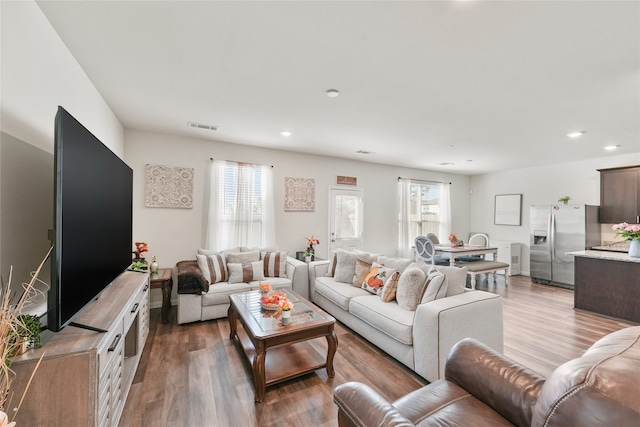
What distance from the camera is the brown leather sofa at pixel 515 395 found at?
725 millimetres

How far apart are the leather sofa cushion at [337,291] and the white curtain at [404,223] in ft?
9.74

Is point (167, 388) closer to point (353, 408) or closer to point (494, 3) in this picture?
point (353, 408)

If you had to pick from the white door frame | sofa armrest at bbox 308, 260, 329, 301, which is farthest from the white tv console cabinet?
the white door frame

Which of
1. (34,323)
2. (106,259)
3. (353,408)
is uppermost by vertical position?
(106,259)

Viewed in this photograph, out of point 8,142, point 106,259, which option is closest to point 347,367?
point 106,259

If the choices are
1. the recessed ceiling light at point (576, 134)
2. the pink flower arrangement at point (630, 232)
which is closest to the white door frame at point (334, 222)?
the recessed ceiling light at point (576, 134)

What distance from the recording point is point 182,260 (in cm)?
406

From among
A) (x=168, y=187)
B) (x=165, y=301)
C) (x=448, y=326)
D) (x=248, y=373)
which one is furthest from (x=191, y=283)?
(x=448, y=326)

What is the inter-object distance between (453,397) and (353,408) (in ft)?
2.00

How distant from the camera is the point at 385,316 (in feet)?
8.25

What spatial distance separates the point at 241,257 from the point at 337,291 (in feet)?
4.88

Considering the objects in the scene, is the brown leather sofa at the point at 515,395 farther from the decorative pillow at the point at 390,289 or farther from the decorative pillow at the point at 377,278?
the decorative pillow at the point at 377,278

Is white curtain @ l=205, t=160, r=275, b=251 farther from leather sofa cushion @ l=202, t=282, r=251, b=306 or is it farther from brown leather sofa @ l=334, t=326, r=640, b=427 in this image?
brown leather sofa @ l=334, t=326, r=640, b=427

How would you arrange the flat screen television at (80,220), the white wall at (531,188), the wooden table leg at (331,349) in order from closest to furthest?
the flat screen television at (80,220)
the wooden table leg at (331,349)
the white wall at (531,188)
